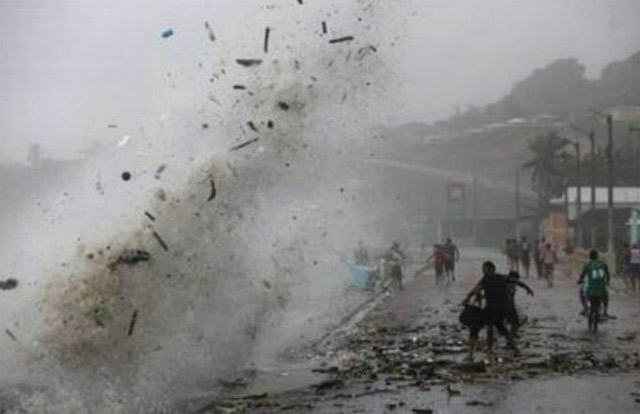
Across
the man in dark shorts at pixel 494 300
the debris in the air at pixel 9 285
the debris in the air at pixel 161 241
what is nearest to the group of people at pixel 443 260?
the man in dark shorts at pixel 494 300

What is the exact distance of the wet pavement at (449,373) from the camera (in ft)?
40.9

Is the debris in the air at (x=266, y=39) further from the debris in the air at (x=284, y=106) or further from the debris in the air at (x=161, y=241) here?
the debris in the air at (x=161, y=241)

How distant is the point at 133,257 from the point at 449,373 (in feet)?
15.9

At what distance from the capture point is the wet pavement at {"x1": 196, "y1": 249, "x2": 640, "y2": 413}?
12.5 metres

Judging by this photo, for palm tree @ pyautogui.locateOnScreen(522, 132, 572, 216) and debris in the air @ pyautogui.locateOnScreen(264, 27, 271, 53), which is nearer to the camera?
debris in the air @ pyautogui.locateOnScreen(264, 27, 271, 53)

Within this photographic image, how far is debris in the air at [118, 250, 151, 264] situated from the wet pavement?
7.04 ft

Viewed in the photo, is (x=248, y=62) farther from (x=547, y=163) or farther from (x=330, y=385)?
(x=547, y=163)

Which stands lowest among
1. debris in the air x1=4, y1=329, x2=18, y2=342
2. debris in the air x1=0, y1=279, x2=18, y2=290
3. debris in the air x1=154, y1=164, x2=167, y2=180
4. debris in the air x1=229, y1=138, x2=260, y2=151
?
debris in the air x1=4, y1=329, x2=18, y2=342

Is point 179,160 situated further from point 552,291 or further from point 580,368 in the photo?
point 552,291

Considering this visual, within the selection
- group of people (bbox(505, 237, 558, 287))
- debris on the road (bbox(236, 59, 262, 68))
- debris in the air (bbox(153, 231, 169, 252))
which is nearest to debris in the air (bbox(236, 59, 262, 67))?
debris on the road (bbox(236, 59, 262, 68))

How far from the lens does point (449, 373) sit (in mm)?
15047

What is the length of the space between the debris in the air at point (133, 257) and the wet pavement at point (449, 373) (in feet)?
7.04

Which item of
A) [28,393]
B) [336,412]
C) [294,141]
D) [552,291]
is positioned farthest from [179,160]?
[552,291]

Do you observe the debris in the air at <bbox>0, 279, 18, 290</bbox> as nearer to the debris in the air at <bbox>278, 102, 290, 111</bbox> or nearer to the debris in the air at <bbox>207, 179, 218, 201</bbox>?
the debris in the air at <bbox>207, 179, 218, 201</bbox>
